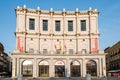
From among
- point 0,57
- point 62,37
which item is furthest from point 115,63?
point 0,57

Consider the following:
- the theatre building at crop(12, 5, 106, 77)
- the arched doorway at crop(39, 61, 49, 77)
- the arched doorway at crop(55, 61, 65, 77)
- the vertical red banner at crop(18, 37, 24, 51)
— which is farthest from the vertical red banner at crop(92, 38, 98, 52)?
the vertical red banner at crop(18, 37, 24, 51)

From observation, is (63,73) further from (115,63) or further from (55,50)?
(115,63)

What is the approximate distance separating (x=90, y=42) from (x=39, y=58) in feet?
59.2

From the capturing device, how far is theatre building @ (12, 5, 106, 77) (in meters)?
73.1

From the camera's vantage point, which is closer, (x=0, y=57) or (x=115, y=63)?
(x=115, y=63)

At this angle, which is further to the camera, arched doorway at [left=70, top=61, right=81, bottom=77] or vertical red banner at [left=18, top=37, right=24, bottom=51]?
vertical red banner at [left=18, top=37, right=24, bottom=51]

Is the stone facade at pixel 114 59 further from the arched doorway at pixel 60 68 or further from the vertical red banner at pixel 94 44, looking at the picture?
the arched doorway at pixel 60 68

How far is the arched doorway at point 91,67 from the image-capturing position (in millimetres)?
74250

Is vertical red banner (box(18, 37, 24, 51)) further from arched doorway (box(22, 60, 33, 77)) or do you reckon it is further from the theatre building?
arched doorway (box(22, 60, 33, 77))

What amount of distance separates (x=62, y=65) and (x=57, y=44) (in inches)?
358

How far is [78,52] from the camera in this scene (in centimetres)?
7856

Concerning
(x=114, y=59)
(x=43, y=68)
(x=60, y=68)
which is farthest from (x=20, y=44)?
(x=114, y=59)

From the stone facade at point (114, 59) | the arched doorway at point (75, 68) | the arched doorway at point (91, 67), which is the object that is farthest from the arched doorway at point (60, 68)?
the stone facade at point (114, 59)

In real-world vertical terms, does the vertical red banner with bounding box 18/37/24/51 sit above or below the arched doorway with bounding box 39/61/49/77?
above
